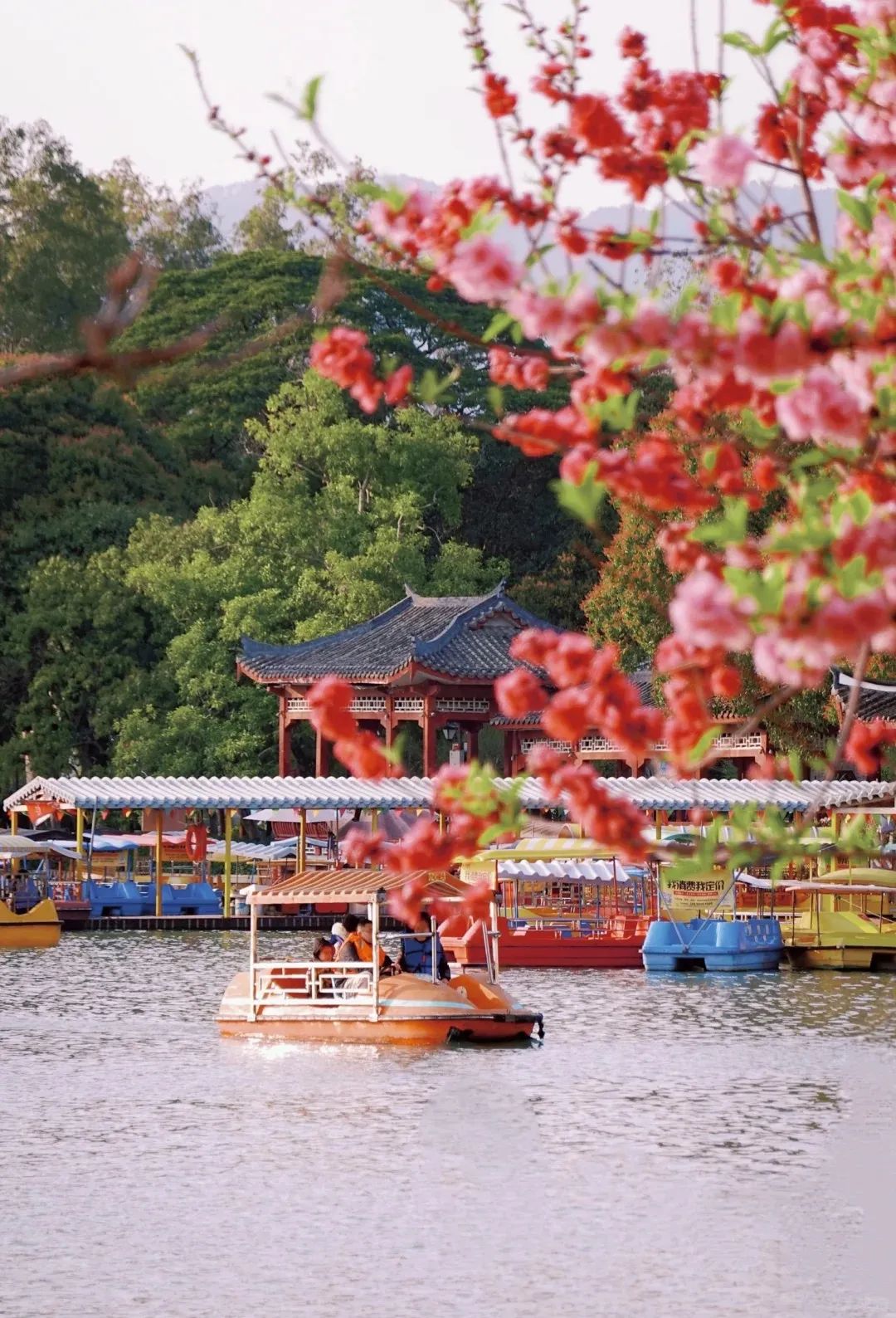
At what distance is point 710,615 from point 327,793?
4368 cm

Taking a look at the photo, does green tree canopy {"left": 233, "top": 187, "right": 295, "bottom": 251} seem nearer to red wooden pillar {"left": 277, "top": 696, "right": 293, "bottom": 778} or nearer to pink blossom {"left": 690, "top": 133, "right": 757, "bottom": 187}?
red wooden pillar {"left": 277, "top": 696, "right": 293, "bottom": 778}

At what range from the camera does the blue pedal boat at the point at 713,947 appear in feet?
123

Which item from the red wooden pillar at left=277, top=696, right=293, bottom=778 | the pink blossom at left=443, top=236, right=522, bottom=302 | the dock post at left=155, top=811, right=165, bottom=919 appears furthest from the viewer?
the red wooden pillar at left=277, top=696, right=293, bottom=778

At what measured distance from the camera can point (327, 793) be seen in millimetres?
48781

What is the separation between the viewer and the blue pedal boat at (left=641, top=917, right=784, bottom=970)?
37344 mm

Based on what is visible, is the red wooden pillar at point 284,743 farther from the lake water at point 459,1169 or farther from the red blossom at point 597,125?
the red blossom at point 597,125

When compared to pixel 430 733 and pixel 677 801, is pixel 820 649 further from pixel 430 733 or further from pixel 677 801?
pixel 430 733

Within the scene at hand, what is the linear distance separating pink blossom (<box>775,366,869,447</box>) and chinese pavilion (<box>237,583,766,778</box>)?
47.6m

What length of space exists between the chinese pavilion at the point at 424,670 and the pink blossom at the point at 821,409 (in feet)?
156

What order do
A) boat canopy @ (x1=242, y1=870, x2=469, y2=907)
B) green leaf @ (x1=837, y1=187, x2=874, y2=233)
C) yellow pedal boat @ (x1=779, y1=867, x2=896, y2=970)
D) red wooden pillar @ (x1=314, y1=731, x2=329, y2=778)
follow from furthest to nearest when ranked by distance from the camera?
red wooden pillar @ (x1=314, y1=731, x2=329, y2=778) → yellow pedal boat @ (x1=779, y1=867, x2=896, y2=970) → boat canopy @ (x1=242, y1=870, x2=469, y2=907) → green leaf @ (x1=837, y1=187, x2=874, y2=233)

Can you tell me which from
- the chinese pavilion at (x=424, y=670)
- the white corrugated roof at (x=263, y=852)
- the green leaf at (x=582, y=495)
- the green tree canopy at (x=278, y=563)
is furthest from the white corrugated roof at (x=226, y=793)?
the green leaf at (x=582, y=495)

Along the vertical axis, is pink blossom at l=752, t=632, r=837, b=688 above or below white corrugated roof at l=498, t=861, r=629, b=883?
above

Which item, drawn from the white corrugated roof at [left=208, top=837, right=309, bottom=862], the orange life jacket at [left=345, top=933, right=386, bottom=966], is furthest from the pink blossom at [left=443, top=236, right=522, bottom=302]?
the white corrugated roof at [left=208, top=837, right=309, bottom=862]

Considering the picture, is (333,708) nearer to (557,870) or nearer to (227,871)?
(557,870)
